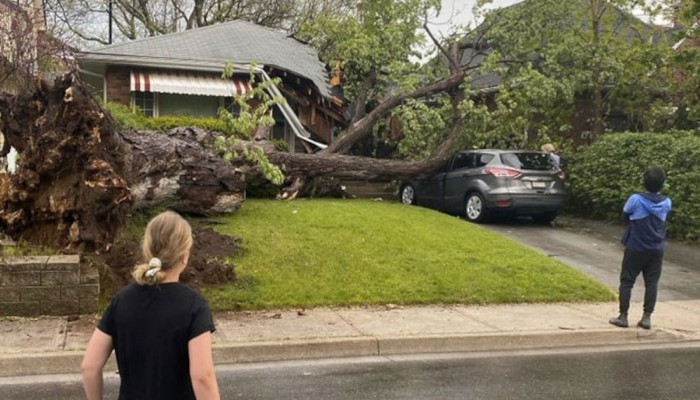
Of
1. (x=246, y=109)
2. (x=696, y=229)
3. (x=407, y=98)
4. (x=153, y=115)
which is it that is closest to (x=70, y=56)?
(x=153, y=115)

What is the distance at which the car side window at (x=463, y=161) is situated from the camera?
16.1 m

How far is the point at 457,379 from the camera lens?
6258 mm

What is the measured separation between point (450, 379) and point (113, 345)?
4.07 m

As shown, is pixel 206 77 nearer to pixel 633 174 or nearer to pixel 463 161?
pixel 463 161

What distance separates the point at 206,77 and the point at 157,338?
17.7 m

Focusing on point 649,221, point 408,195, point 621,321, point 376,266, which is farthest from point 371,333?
point 408,195

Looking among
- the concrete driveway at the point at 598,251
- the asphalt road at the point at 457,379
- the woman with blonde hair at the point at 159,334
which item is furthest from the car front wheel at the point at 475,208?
the woman with blonde hair at the point at 159,334

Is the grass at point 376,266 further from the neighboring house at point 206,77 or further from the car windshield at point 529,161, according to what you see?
the neighboring house at point 206,77

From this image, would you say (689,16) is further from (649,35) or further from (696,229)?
(696,229)

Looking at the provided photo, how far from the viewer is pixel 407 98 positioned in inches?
709

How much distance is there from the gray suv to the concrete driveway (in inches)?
18.4

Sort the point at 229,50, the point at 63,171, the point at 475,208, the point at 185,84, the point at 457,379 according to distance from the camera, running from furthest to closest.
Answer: the point at 229,50, the point at 185,84, the point at 475,208, the point at 63,171, the point at 457,379

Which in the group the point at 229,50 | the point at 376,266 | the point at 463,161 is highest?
the point at 229,50

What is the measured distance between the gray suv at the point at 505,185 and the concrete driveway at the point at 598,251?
467 millimetres
